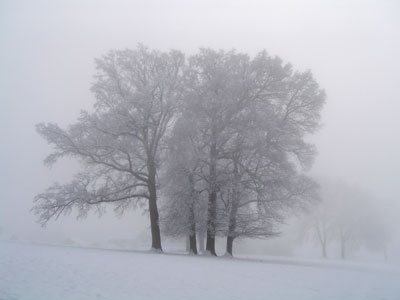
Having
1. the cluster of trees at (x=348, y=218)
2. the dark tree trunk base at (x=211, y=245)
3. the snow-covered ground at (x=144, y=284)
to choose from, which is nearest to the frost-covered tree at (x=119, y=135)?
the dark tree trunk base at (x=211, y=245)

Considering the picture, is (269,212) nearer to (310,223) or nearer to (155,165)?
(155,165)

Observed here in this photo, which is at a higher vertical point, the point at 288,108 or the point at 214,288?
the point at 288,108

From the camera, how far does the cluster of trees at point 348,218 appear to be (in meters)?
43.9

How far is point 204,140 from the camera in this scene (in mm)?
20547

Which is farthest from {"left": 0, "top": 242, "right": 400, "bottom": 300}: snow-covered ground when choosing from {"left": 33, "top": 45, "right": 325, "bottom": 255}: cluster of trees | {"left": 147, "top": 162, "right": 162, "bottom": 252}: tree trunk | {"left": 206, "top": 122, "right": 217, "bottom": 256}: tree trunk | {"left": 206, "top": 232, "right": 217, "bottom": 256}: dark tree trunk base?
{"left": 147, "top": 162, "right": 162, "bottom": 252}: tree trunk

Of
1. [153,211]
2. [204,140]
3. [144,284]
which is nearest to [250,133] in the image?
[204,140]

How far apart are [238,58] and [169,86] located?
4.96 m

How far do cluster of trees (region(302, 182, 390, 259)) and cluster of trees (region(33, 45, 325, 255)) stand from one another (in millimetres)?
24570

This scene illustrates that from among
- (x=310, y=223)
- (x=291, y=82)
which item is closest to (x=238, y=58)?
(x=291, y=82)

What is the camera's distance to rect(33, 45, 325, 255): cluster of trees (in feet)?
Answer: 65.9

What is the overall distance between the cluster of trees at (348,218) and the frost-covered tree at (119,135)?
27790mm

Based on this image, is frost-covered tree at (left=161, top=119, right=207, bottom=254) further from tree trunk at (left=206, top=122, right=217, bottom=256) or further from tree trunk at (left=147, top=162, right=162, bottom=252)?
tree trunk at (left=147, top=162, right=162, bottom=252)

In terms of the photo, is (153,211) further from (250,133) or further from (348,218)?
(348,218)

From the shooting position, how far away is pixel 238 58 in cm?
2138
